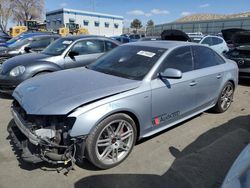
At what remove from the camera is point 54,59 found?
6.16m

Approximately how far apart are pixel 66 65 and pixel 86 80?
9.98ft

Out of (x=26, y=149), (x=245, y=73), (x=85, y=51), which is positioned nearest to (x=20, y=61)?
(x=85, y=51)

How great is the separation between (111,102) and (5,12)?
184 ft

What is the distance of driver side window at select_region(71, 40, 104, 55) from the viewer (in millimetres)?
6561

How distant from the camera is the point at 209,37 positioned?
12.3 metres

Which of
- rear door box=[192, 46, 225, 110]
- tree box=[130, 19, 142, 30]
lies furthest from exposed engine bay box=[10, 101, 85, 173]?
tree box=[130, 19, 142, 30]

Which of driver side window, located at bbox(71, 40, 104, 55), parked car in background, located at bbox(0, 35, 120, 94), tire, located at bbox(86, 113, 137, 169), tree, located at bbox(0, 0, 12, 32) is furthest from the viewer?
tree, located at bbox(0, 0, 12, 32)

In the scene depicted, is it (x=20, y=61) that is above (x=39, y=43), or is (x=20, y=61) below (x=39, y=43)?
below

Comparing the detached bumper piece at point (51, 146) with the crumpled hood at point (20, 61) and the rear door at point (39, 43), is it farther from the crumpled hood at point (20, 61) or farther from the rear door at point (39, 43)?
the rear door at point (39, 43)

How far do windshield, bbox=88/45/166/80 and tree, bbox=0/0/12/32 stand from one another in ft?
175

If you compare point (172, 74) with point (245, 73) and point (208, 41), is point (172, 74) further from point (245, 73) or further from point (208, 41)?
point (208, 41)

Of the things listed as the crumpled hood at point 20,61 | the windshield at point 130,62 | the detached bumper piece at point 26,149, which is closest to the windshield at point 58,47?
the crumpled hood at point 20,61

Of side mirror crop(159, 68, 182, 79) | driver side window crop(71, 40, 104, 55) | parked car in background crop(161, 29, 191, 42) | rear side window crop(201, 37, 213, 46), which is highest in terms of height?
parked car in background crop(161, 29, 191, 42)

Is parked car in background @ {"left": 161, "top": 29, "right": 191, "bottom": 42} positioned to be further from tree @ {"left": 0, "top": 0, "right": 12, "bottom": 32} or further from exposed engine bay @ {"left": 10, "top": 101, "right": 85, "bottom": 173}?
tree @ {"left": 0, "top": 0, "right": 12, "bottom": 32}
